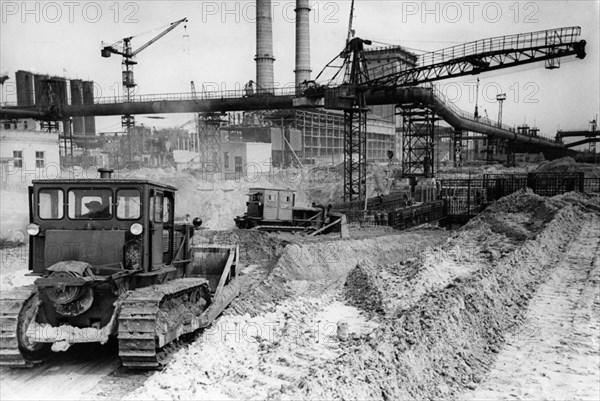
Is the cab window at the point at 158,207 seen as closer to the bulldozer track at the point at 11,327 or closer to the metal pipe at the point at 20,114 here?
the bulldozer track at the point at 11,327

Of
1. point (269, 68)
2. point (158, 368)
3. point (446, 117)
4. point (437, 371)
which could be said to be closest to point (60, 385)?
point (158, 368)

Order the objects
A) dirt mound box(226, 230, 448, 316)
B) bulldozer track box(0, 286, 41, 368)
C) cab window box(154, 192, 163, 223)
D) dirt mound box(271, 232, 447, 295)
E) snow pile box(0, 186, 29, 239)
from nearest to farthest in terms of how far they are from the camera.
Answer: bulldozer track box(0, 286, 41, 368) < cab window box(154, 192, 163, 223) < dirt mound box(226, 230, 448, 316) < dirt mound box(271, 232, 447, 295) < snow pile box(0, 186, 29, 239)

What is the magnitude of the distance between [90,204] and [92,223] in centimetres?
29

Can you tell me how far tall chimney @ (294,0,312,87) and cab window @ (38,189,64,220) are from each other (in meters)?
43.0

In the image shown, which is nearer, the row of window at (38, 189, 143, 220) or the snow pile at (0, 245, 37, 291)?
the row of window at (38, 189, 143, 220)

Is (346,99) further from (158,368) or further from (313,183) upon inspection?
(158,368)

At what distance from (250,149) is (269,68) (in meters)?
8.83

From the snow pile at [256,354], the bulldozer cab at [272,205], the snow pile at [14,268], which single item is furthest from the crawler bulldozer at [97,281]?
the bulldozer cab at [272,205]

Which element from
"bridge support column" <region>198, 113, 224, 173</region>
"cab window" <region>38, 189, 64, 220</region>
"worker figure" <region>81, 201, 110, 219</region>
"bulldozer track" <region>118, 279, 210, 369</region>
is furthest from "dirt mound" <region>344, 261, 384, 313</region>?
"bridge support column" <region>198, 113, 224, 173</region>

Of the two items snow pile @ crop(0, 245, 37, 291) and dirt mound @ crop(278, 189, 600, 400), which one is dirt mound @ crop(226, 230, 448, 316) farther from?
snow pile @ crop(0, 245, 37, 291)

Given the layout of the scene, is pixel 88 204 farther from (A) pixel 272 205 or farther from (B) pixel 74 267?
(A) pixel 272 205

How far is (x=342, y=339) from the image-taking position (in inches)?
344

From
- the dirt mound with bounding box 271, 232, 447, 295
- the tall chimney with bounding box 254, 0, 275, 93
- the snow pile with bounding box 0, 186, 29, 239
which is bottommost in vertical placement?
the dirt mound with bounding box 271, 232, 447, 295

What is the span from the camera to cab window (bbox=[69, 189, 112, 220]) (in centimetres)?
758
